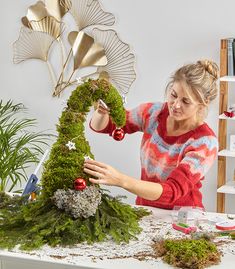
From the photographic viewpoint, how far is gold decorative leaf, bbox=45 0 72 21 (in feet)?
19.6

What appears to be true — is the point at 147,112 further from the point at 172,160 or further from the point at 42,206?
the point at 42,206

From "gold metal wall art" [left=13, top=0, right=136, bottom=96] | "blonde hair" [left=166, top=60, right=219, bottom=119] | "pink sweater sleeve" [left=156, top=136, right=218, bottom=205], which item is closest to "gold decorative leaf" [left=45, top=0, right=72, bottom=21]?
"gold metal wall art" [left=13, top=0, right=136, bottom=96]

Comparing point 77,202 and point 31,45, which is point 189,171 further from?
→ point 31,45

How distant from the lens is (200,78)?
346cm

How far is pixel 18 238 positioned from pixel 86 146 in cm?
45

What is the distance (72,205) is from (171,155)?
763mm

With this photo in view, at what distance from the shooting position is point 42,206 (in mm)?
2988

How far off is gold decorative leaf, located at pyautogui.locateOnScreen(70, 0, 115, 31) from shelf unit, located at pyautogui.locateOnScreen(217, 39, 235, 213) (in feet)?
3.21

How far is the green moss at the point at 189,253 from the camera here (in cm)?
262

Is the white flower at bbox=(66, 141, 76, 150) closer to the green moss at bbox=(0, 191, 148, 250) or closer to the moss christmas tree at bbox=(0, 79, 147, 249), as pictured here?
the moss christmas tree at bbox=(0, 79, 147, 249)

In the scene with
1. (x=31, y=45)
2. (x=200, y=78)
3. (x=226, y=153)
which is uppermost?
(x=31, y=45)

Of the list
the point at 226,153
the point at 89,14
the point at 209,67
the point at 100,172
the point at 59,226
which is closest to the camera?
the point at 59,226

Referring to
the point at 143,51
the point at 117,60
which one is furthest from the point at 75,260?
the point at 117,60

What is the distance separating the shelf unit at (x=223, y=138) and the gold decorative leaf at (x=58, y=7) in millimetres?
1341
